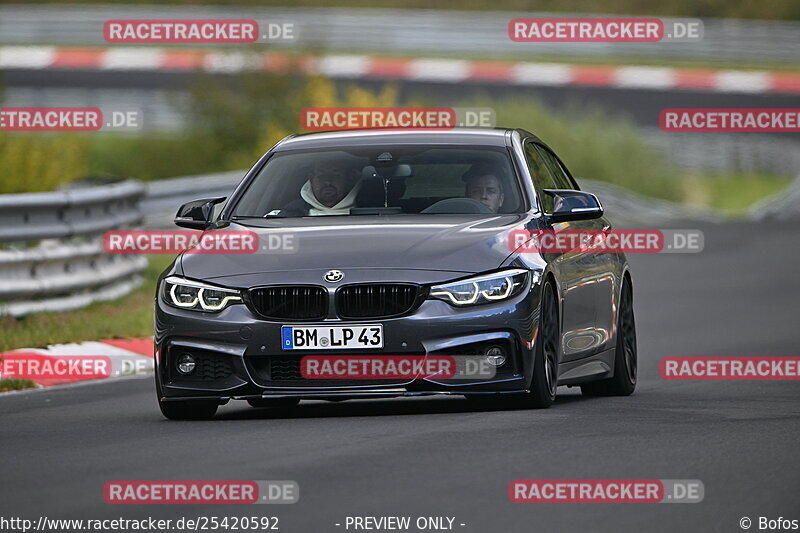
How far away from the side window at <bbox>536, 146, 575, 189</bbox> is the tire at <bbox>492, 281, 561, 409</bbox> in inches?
73.6

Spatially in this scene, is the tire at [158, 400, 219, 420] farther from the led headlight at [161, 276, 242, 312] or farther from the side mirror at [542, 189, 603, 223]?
the side mirror at [542, 189, 603, 223]

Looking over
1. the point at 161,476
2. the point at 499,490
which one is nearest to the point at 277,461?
the point at 161,476

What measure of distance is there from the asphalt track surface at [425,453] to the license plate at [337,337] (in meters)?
0.39

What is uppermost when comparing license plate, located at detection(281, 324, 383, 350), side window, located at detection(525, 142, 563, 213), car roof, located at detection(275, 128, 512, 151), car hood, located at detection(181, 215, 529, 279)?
car roof, located at detection(275, 128, 512, 151)

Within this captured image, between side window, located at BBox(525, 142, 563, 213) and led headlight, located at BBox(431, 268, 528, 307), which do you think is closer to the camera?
led headlight, located at BBox(431, 268, 528, 307)

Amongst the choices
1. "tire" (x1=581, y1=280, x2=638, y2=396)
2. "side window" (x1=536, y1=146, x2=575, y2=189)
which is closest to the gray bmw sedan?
"tire" (x1=581, y1=280, x2=638, y2=396)

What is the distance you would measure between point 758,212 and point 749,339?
59.9ft

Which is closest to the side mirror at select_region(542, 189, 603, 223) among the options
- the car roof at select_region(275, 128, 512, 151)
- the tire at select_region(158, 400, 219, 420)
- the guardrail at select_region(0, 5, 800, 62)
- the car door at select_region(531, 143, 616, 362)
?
the car door at select_region(531, 143, 616, 362)

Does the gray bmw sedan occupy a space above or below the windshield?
below

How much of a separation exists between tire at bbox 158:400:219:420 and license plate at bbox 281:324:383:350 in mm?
784

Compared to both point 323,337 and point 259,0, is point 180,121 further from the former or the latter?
point 323,337

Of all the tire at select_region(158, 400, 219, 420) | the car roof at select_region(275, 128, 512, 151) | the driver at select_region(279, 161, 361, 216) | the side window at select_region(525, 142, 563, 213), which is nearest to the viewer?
the tire at select_region(158, 400, 219, 420)

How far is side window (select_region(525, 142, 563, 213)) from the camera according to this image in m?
11.6

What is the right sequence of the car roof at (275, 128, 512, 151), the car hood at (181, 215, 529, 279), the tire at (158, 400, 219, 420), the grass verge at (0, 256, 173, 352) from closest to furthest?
the car hood at (181, 215, 529, 279)
the tire at (158, 400, 219, 420)
the car roof at (275, 128, 512, 151)
the grass verge at (0, 256, 173, 352)
